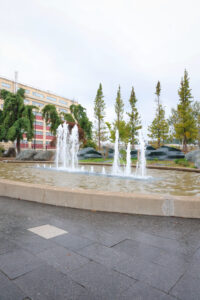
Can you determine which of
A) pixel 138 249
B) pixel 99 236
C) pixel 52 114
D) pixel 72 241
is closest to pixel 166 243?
pixel 138 249

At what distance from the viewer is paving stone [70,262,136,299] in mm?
1949

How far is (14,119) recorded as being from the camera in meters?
31.7

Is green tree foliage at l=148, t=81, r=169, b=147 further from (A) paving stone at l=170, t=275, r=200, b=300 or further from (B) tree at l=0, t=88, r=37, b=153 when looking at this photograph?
(A) paving stone at l=170, t=275, r=200, b=300

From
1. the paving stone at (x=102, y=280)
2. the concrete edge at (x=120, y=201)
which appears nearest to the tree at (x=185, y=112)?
the concrete edge at (x=120, y=201)

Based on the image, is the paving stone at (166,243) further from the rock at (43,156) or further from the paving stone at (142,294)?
the rock at (43,156)

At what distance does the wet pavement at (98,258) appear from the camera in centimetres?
197

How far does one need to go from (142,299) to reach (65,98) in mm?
81371

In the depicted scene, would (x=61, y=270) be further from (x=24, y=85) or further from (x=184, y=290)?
(x=24, y=85)

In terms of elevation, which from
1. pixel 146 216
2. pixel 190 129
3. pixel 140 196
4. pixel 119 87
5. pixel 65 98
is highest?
pixel 65 98

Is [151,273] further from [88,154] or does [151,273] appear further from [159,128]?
[159,128]

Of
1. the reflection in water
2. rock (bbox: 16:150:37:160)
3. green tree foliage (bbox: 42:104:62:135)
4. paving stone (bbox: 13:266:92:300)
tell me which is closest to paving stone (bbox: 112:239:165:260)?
paving stone (bbox: 13:266:92:300)

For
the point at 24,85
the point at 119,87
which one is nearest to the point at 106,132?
the point at 119,87

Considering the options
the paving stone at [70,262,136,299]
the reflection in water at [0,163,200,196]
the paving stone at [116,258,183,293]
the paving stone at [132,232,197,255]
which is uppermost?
the paving stone at [70,262,136,299]

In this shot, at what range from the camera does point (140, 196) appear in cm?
451
